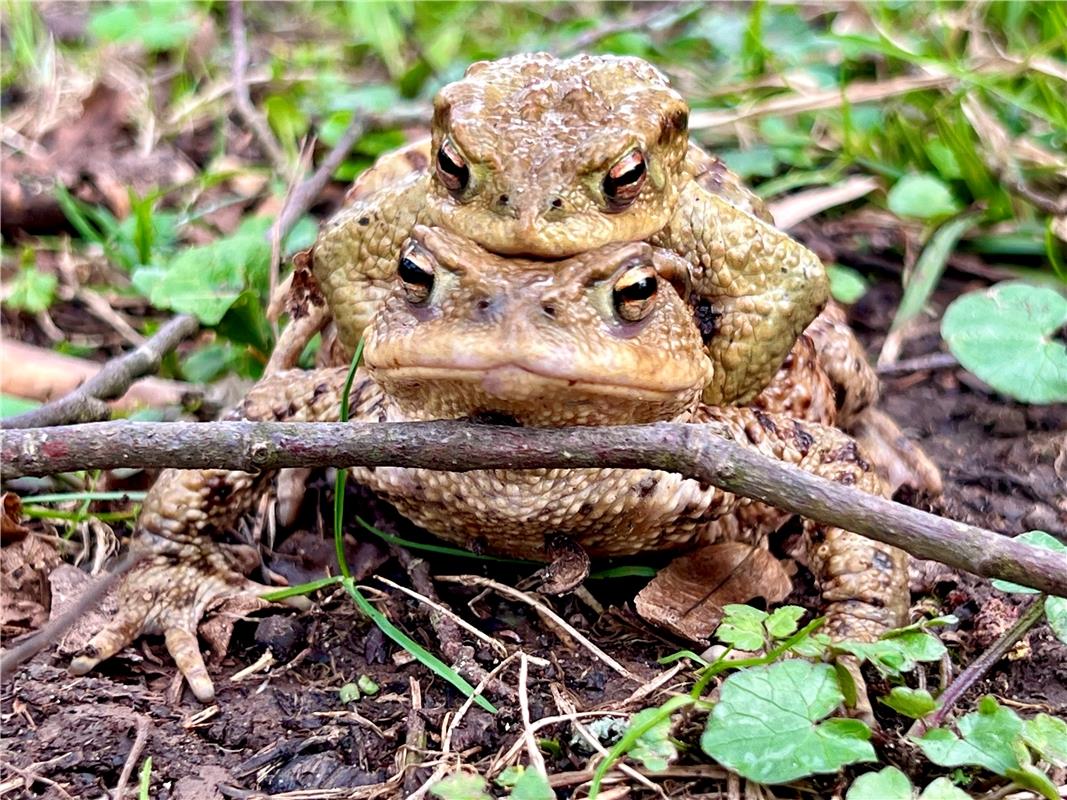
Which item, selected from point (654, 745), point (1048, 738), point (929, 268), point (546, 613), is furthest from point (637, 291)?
point (929, 268)

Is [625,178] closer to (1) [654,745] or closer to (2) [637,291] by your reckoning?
(2) [637,291]

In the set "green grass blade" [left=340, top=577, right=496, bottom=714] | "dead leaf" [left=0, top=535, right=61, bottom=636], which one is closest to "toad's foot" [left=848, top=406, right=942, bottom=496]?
"green grass blade" [left=340, top=577, right=496, bottom=714]

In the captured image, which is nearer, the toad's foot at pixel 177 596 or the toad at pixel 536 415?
the toad at pixel 536 415

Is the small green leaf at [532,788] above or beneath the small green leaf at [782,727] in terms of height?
beneath

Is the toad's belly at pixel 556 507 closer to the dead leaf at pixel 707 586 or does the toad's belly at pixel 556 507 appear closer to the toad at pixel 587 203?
the dead leaf at pixel 707 586

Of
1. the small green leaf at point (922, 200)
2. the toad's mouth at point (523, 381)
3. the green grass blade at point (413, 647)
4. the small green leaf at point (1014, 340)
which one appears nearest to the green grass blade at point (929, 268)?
the small green leaf at point (922, 200)

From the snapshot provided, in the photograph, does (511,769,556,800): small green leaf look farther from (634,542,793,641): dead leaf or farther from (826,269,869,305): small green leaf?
(826,269,869,305): small green leaf
